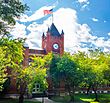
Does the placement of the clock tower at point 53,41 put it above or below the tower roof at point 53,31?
below

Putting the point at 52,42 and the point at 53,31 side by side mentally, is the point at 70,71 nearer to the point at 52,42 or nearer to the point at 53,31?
the point at 52,42

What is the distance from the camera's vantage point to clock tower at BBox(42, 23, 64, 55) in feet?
174

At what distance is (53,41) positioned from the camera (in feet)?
176

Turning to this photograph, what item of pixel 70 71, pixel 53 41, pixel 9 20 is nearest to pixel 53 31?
pixel 53 41

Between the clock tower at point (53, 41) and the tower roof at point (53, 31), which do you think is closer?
the clock tower at point (53, 41)

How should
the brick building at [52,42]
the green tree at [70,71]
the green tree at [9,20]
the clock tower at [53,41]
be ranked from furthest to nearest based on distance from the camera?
1. the clock tower at [53,41]
2. the brick building at [52,42]
3. the green tree at [70,71]
4. the green tree at [9,20]

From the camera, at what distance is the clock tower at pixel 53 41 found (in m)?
53.1

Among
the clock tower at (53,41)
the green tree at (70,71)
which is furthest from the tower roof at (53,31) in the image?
the green tree at (70,71)

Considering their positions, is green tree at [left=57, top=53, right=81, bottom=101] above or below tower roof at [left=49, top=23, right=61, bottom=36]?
below

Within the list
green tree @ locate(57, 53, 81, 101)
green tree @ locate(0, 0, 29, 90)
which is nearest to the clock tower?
green tree @ locate(57, 53, 81, 101)

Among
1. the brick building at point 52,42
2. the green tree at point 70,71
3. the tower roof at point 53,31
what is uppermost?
the tower roof at point 53,31

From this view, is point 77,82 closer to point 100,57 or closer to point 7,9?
point 100,57

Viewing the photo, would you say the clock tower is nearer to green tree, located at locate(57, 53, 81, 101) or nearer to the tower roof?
the tower roof

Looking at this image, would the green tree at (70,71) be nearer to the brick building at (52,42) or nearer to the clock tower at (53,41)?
the brick building at (52,42)
